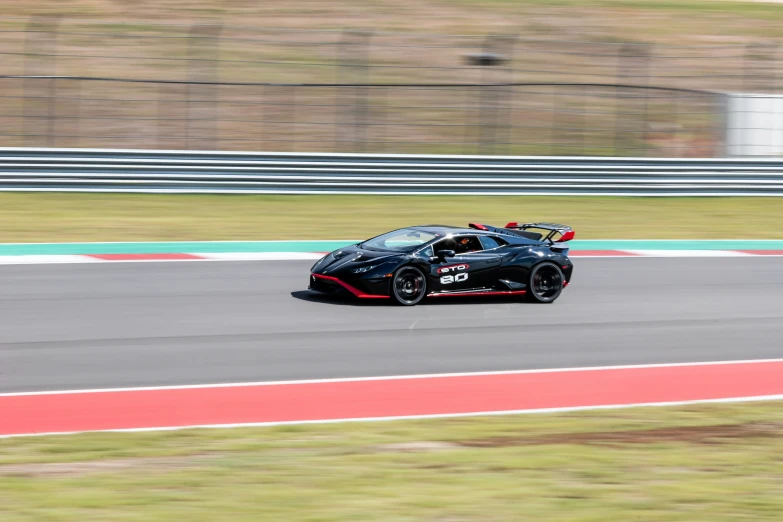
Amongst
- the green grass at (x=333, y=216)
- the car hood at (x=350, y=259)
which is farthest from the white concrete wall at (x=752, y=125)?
the car hood at (x=350, y=259)

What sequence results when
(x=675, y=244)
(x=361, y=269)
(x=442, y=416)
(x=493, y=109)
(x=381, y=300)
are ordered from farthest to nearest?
(x=493, y=109) → (x=675, y=244) → (x=381, y=300) → (x=361, y=269) → (x=442, y=416)

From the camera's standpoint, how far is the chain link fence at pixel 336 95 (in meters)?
20.8

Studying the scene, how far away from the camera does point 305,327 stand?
10984mm

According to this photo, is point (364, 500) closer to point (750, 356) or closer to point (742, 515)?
point (742, 515)

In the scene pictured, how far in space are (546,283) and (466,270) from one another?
1179mm

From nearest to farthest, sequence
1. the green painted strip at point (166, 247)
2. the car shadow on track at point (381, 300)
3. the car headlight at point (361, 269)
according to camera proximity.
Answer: the car headlight at point (361, 269) → the car shadow on track at point (381, 300) → the green painted strip at point (166, 247)

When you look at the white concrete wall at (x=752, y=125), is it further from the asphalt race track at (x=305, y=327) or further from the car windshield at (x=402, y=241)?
the car windshield at (x=402, y=241)

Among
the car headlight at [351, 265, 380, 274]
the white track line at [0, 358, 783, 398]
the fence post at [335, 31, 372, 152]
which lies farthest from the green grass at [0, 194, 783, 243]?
the white track line at [0, 358, 783, 398]

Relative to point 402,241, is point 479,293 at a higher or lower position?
lower

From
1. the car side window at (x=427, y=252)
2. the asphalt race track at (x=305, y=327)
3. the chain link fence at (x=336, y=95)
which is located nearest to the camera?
the asphalt race track at (x=305, y=327)

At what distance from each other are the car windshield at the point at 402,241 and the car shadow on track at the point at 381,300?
64 centimetres

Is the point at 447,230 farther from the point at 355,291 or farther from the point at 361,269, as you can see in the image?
the point at 355,291

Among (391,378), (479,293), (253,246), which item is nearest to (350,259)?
(479,293)

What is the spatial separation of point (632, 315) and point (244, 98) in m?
11.7
